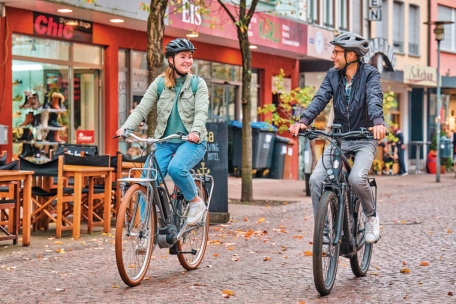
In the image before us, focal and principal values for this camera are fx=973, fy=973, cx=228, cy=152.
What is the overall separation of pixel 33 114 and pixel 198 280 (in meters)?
11.3

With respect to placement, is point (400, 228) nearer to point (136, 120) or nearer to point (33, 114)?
point (136, 120)

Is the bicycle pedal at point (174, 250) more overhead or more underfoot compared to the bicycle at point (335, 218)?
more underfoot

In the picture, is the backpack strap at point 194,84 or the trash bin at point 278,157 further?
the trash bin at point 278,157

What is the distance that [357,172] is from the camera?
7.37m

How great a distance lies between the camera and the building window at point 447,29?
132 ft

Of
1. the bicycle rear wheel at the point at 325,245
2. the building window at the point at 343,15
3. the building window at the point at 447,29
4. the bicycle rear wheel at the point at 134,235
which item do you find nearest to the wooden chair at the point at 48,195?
the bicycle rear wheel at the point at 134,235

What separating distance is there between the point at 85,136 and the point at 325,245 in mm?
13350

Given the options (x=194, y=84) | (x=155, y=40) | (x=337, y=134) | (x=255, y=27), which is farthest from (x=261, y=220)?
(x=255, y=27)

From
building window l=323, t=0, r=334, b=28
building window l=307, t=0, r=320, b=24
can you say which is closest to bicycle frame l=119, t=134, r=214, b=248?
building window l=307, t=0, r=320, b=24

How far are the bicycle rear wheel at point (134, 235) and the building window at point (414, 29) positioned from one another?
31.6 meters

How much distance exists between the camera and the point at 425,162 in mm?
36125

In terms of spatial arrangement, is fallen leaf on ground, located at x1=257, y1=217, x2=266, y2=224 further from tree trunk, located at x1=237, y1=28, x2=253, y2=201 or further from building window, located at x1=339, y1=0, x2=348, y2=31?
building window, located at x1=339, y1=0, x2=348, y2=31

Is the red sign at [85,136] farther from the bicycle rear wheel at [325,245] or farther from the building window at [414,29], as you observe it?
the building window at [414,29]

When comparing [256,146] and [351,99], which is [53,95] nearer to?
[256,146]
